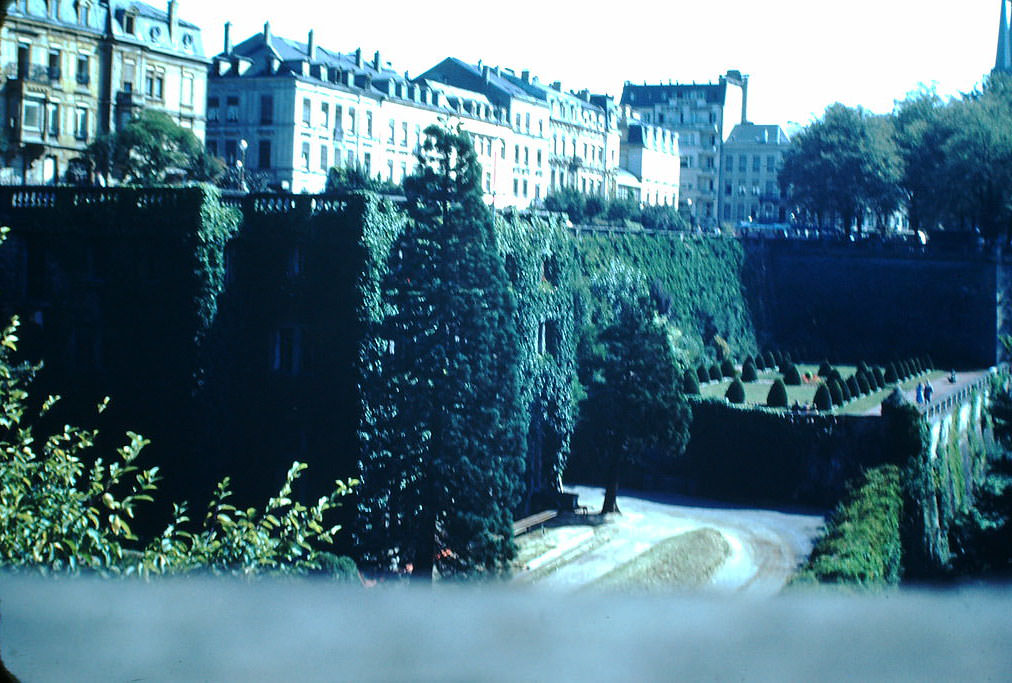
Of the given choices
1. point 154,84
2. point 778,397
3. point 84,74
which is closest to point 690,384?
point 778,397

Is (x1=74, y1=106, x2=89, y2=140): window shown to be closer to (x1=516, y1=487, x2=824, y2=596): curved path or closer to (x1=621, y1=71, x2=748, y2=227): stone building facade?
(x1=516, y1=487, x2=824, y2=596): curved path

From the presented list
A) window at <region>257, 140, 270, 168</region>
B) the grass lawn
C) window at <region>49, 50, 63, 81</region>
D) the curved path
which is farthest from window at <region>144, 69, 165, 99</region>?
the grass lawn

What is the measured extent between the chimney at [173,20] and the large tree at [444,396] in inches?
179

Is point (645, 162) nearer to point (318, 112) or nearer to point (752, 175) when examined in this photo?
point (752, 175)

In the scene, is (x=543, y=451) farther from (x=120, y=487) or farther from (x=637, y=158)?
(x=637, y=158)

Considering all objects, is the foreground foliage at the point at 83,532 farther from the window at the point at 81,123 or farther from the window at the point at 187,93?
the window at the point at 187,93

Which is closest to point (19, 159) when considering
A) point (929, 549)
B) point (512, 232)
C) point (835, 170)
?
point (512, 232)

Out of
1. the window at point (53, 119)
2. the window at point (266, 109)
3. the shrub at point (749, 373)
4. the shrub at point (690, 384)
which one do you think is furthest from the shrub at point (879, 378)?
the window at point (53, 119)

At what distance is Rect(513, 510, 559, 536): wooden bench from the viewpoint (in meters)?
20.5

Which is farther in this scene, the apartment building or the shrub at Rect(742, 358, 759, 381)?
the apartment building

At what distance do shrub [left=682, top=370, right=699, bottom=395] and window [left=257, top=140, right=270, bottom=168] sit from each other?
11239 millimetres

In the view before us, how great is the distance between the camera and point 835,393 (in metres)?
28.5

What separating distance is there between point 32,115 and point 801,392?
70.9 ft

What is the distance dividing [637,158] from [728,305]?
14.4 metres
